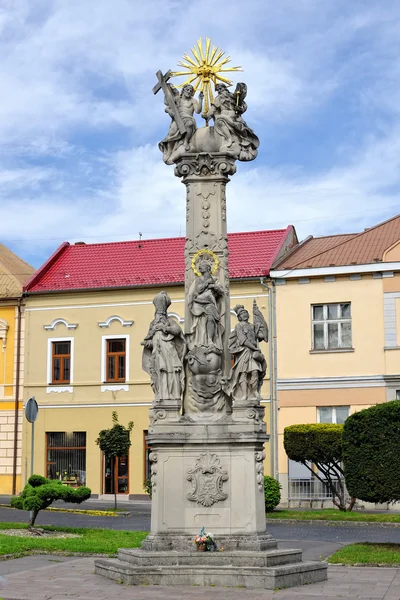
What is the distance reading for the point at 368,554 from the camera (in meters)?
15.1

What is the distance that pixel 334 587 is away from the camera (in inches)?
458

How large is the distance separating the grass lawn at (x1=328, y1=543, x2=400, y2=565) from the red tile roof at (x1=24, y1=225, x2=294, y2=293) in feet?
53.0

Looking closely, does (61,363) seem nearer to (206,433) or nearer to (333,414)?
(333,414)

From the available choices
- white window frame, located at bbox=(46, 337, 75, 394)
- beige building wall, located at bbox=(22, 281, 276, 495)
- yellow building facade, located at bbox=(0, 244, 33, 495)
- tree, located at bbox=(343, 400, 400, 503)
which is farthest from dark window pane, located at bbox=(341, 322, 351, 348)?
tree, located at bbox=(343, 400, 400, 503)

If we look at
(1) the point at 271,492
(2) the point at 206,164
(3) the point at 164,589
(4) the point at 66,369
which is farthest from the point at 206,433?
(4) the point at 66,369

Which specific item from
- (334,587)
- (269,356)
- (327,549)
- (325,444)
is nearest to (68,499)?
(327,549)

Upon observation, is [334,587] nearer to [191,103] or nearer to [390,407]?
[390,407]

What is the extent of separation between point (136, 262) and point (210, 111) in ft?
68.3

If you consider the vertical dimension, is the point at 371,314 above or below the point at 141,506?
above

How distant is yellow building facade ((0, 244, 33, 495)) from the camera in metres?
33.9

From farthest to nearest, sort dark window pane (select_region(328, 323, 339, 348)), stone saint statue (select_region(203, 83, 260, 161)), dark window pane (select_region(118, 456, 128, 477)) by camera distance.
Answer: dark window pane (select_region(118, 456, 128, 477)) → dark window pane (select_region(328, 323, 339, 348)) → stone saint statue (select_region(203, 83, 260, 161))

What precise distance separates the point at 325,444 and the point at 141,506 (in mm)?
6276

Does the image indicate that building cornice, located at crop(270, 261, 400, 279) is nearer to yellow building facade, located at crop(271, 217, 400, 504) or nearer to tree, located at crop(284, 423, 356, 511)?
yellow building facade, located at crop(271, 217, 400, 504)

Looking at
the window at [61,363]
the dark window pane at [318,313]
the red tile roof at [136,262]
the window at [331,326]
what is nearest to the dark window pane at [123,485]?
the window at [61,363]
